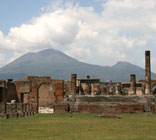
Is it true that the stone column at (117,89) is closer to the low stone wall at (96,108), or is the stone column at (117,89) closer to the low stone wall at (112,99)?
the low stone wall at (112,99)

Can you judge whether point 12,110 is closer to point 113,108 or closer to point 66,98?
point 113,108

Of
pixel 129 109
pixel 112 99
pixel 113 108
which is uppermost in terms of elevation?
pixel 112 99

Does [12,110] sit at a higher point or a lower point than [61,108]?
higher

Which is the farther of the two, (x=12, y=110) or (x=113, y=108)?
(x=113, y=108)

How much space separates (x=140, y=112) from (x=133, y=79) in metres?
16.8

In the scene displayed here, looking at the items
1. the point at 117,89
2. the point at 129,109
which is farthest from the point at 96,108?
the point at 117,89

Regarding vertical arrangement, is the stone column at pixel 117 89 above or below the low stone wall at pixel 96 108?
above

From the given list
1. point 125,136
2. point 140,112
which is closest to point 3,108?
point 140,112

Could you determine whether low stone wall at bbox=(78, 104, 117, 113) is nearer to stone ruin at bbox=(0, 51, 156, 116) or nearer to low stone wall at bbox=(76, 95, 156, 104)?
stone ruin at bbox=(0, 51, 156, 116)

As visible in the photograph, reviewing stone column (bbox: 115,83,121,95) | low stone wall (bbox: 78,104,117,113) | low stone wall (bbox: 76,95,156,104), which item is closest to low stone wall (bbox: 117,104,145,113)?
low stone wall (bbox: 78,104,117,113)

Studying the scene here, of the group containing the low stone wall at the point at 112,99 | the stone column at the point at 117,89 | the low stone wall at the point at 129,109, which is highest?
the stone column at the point at 117,89

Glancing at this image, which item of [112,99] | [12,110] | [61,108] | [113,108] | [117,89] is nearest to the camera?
[12,110]

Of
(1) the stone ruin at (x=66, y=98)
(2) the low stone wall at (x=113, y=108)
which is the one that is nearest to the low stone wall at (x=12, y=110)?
(1) the stone ruin at (x=66, y=98)

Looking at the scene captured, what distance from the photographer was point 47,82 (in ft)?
115
